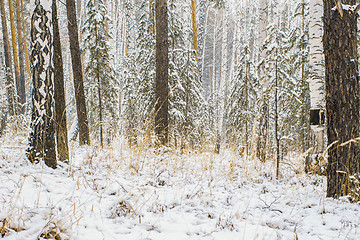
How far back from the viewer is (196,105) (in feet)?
29.8

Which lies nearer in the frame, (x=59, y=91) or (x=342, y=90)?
(x=342, y=90)

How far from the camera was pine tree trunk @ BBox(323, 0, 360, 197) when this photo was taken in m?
2.73

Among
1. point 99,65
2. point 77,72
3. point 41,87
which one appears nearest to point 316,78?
point 41,87

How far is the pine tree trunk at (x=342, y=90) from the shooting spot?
2732 mm

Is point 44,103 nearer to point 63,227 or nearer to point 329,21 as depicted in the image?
point 63,227

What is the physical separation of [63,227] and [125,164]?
6.62ft

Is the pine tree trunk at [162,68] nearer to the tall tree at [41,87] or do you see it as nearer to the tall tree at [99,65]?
the tall tree at [99,65]

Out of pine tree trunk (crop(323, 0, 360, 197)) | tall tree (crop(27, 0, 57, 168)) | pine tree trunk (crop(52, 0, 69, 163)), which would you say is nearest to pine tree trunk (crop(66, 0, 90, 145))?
pine tree trunk (crop(52, 0, 69, 163))

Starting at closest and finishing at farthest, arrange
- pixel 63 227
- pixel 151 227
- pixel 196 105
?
pixel 63 227 < pixel 151 227 < pixel 196 105

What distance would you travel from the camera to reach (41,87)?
3.14 meters

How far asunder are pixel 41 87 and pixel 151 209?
7.39 ft

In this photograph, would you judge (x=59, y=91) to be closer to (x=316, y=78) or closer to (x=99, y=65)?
(x=316, y=78)

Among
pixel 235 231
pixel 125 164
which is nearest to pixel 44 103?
pixel 125 164

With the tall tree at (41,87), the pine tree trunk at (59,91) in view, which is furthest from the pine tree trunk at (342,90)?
the pine tree trunk at (59,91)
